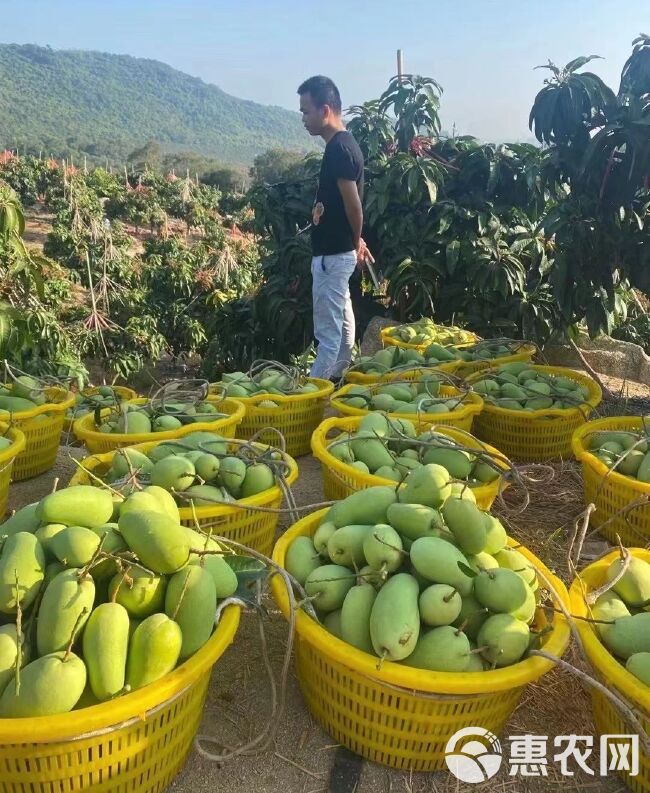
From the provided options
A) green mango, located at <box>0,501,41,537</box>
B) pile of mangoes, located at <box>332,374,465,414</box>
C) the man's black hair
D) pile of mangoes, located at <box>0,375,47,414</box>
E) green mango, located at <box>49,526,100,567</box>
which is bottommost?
pile of mangoes, located at <box>332,374,465,414</box>

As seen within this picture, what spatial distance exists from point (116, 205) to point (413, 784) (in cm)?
3092

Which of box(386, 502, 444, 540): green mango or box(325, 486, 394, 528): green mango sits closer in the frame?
box(386, 502, 444, 540): green mango

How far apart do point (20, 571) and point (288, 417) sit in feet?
7.23

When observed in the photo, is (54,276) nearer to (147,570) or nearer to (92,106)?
(147,570)

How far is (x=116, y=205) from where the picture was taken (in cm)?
2939

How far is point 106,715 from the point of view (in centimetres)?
125

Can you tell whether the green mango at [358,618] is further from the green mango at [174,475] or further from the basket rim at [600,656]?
the green mango at [174,475]

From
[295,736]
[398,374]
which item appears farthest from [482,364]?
[295,736]

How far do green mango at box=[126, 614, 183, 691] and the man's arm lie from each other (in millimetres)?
3655

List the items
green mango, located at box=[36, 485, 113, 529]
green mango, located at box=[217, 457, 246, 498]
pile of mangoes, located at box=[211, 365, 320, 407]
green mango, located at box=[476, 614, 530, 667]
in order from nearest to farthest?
green mango, located at box=[476, 614, 530, 667]
green mango, located at box=[36, 485, 113, 529]
green mango, located at box=[217, 457, 246, 498]
pile of mangoes, located at box=[211, 365, 320, 407]

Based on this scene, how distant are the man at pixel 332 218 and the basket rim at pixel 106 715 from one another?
3.47 meters

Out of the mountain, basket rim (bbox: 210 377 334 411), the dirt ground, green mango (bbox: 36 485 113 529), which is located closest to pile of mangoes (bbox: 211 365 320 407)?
basket rim (bbox: 210 377 334 411)

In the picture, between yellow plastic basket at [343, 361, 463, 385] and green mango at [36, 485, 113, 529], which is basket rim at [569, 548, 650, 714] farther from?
yellow plastic basket at [343, 361, 463, 385]

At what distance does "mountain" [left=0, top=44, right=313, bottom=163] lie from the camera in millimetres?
107875
